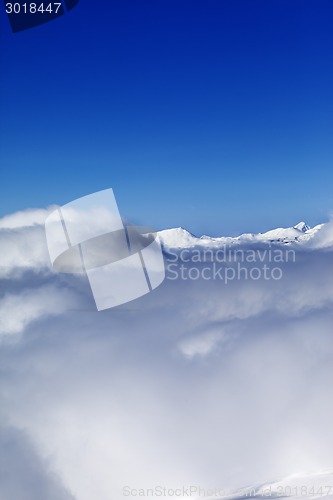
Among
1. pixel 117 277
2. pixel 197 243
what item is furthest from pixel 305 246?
pixel 117 277

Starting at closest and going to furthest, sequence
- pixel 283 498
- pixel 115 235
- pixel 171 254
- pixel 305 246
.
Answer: pixel 283 498
pixel 115 235
pixel 171 254
pixel 305 246

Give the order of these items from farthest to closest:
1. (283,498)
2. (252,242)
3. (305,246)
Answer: (305,246)
(252,242)
(283,498)

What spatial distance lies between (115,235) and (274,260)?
7.38 ft

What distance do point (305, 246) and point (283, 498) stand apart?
6635mm

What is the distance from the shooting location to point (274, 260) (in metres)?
6.26

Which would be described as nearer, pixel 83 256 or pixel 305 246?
pixel 83 256

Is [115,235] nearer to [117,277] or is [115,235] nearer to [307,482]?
[117,277]

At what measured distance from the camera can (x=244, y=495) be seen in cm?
421

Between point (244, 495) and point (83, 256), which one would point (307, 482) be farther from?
point (83, 256)

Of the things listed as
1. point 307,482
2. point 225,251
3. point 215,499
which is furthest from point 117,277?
point 307,482

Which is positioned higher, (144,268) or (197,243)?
(144,268)

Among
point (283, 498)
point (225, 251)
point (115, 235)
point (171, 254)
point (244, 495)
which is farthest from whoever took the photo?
point (225, 251)

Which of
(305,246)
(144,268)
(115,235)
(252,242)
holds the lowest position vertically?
(305,246)

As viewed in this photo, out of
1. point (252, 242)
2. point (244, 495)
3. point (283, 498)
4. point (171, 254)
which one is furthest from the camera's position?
point (252, 242)
